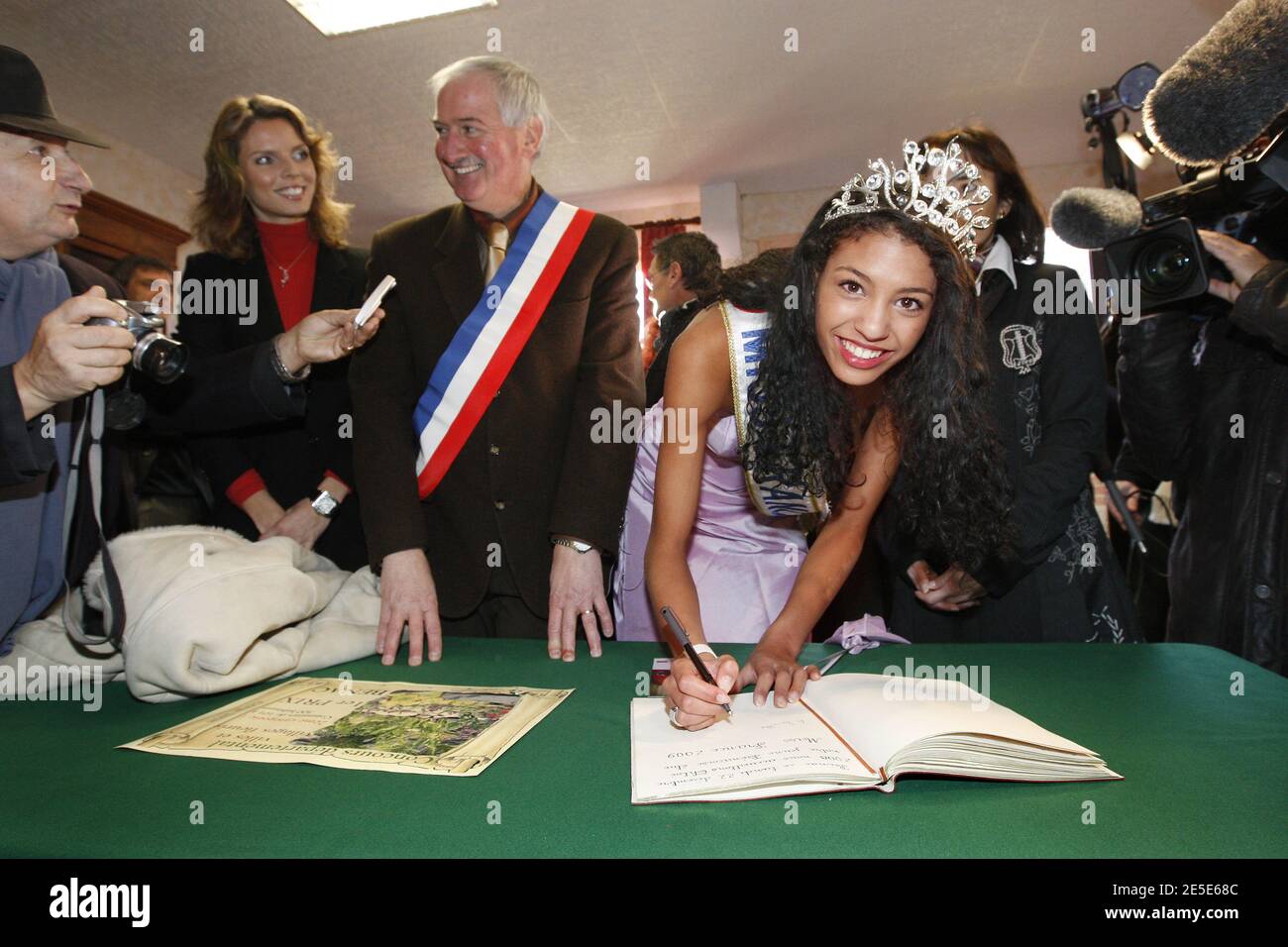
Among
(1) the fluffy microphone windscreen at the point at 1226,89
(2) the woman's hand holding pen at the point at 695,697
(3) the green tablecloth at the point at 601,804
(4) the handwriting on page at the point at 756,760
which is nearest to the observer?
(3) the green tablecloth at the point at 601,804

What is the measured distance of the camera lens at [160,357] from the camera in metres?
1.30

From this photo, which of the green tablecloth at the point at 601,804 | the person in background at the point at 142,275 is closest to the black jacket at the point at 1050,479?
the green tablecloth at the point at 601,804

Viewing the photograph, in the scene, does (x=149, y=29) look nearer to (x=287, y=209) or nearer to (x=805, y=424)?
(x=287, y=209)

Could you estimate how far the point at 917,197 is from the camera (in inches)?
58.3

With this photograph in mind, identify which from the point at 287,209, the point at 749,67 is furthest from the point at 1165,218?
the point at 749,67

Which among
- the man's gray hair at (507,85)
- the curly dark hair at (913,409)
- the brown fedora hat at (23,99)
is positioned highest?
the man's gray hair at (507,85)

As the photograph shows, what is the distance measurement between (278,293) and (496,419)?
80 cm

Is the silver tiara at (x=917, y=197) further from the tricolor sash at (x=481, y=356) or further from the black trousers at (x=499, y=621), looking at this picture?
the black trousers at (x=499, y=621)

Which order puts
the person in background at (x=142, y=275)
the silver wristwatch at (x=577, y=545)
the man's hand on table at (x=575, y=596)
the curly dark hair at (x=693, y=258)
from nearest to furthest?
the man's hand on table at (x=575, y=596) < the silver wristwatch at (x=577, y=545) < the person in background at (x=142, y=275) < the curly dark hair at (x=693, y=258)

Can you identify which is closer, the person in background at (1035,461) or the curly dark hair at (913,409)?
the curly dark hair at (913,409)

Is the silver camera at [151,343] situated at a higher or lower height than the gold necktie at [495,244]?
lower

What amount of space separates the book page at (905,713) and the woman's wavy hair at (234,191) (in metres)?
1.82

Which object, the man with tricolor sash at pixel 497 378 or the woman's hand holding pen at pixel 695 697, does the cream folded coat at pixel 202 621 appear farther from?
the woman's hand holding pen at pixel 695 697

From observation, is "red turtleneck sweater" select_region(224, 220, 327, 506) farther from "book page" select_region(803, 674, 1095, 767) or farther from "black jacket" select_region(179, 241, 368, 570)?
"book page" select_region(803, 674, 1095, 767)
